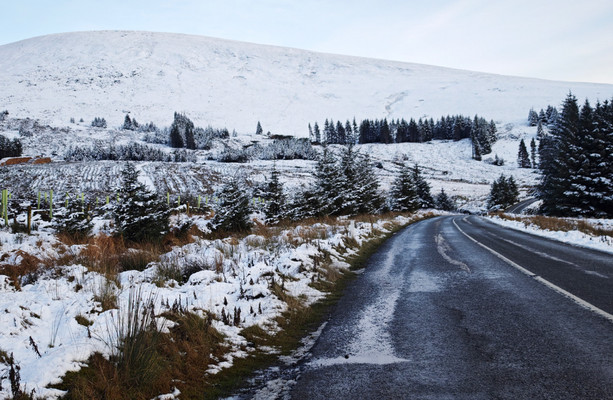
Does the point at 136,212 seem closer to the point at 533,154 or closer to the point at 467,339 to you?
the point at 467,339

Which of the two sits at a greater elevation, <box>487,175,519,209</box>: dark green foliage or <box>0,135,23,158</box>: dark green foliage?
<box>0,135,23,158</box>: dark green foliage

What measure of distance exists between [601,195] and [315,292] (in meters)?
31.7

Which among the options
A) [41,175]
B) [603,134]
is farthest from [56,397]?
[41,175]

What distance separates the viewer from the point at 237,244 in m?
10.4

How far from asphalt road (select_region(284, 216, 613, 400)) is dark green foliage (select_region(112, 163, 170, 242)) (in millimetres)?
8316

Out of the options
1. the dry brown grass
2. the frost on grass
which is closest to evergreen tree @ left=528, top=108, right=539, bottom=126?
the frost on grass

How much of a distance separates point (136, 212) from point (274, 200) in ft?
32.6

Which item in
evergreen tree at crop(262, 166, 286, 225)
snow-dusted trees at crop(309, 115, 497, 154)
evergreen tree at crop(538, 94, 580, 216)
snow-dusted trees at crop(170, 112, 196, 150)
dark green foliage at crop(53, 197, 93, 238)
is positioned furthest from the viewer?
snow-dusted trees at crop(309, 115, 497, 154)

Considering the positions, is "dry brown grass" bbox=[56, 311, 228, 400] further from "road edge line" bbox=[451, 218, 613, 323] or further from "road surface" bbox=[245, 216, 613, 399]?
"road edge line" bbox=[451, 218, 613, 323]

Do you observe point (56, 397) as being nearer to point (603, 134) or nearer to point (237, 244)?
point (237, 244)

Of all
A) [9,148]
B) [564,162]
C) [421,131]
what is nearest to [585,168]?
[564,162]

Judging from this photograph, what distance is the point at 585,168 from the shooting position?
2928 cm

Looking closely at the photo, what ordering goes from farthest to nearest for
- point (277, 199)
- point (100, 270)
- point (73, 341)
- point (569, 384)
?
1. point (277, 199)
2. point (100, 270)
3. point (73, 341)
4. point (569, 384)

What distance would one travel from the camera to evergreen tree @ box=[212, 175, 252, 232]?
52.4 feet
